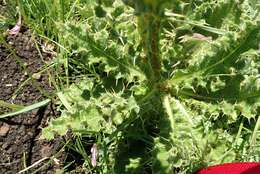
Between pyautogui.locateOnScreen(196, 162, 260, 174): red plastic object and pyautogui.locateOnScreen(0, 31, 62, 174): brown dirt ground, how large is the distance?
0.62m

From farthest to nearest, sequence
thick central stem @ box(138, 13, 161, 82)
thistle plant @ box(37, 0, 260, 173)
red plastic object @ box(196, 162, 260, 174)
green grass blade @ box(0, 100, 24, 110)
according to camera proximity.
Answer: green grass blade @ box(0, 100, 24, 110) < thistle plant @ box(37, 0, 260, 173) < red plastic object @ box(196, 162, 260, 174) < thick central stem @ box(138, 13, 161, 82)

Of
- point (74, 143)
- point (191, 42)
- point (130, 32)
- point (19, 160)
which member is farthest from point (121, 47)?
point (19, 160)

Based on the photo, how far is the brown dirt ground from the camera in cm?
215

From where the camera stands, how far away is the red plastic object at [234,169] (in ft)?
5.79

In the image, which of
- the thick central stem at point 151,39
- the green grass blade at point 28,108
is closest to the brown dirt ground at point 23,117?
the green grass blade at point 28,108

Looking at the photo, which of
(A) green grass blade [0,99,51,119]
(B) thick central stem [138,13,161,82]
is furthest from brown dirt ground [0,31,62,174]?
(B) thick central stem [138,13,161,82]

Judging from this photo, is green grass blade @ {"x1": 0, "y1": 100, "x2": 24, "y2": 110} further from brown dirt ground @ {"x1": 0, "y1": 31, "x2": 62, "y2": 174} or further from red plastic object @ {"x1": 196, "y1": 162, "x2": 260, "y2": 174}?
red plastic object @ {"x1": 196, "y1": 162, "x2": 260, "y2": 174}

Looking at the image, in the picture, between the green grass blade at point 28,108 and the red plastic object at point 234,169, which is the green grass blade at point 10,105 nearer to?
the green grass blade at point 28,108

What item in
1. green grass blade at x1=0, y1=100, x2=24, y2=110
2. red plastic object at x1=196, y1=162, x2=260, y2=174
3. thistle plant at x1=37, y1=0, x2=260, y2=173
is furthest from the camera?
green grass blade at x1=0, y1=100, x2=24, y2=110

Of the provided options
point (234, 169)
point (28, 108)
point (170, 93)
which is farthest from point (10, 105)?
point (234, 169)

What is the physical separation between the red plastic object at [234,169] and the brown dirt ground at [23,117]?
0.62 m

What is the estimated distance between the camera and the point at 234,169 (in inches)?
71.9

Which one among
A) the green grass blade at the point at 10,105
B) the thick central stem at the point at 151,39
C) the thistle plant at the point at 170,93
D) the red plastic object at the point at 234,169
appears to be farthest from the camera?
the green grass blade at the point at 10,105

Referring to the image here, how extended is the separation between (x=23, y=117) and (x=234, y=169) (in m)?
0.90
